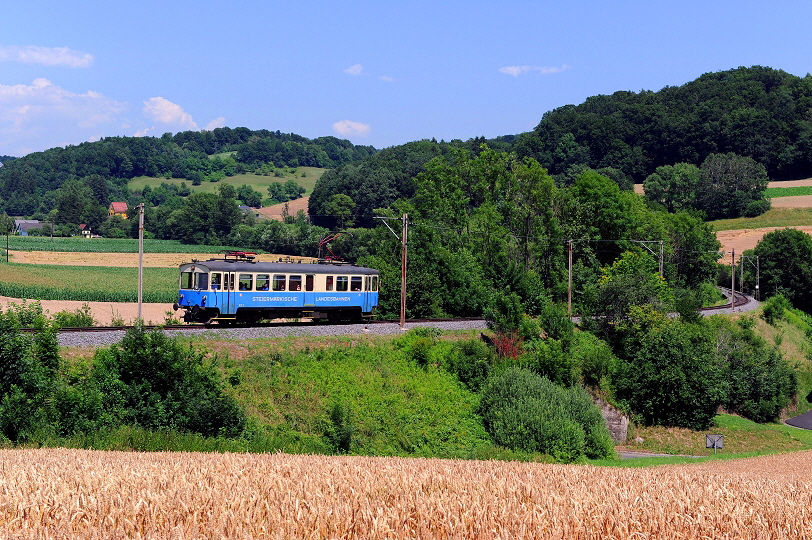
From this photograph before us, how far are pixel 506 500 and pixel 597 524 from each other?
1424mm

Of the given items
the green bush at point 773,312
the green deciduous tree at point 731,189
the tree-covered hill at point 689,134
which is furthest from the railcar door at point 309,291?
the tree-covered hill at point 689,134

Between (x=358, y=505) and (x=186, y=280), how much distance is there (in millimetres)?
30781

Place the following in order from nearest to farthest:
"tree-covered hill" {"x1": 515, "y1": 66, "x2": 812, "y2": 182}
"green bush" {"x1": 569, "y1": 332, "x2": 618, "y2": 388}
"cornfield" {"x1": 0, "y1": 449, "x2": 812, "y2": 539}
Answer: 1. "cornfield" {"x1": 0, "y1": 449, "x2": 812, "y2": 539}
2. "green bush" {"x1": 569, "y1": 332, "x2": 618, "y2": 388}
3. "tree-covered hill" {"x1": 515, "y1": 66, "x2": 812, "y2": 182}

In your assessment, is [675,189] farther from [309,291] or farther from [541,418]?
[541,418]

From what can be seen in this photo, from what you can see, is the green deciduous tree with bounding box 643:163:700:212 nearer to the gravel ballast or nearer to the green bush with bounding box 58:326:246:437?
the gravel ballast

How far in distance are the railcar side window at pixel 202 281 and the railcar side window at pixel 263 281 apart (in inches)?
96.5

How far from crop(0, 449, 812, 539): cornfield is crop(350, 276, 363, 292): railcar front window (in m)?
29.5

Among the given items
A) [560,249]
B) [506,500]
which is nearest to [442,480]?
[506,500]

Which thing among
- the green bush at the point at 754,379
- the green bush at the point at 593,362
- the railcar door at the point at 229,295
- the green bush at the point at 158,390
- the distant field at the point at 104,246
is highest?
the distant field at the point at 104,246

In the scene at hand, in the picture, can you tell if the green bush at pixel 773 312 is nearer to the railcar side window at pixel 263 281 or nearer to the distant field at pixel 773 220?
the distant field at pixel 773 220

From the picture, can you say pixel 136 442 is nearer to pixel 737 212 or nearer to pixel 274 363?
pixel 274 363

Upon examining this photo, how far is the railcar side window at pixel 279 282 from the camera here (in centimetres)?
3922

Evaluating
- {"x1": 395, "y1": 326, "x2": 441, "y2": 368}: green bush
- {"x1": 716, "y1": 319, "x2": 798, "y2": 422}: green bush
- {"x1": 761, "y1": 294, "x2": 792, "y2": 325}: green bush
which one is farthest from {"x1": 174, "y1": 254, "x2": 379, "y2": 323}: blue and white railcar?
{"x1": 761, "y1": 294, "x2": 792, "y2": 325}: green bush

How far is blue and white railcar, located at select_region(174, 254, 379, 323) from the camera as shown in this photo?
123 feet
